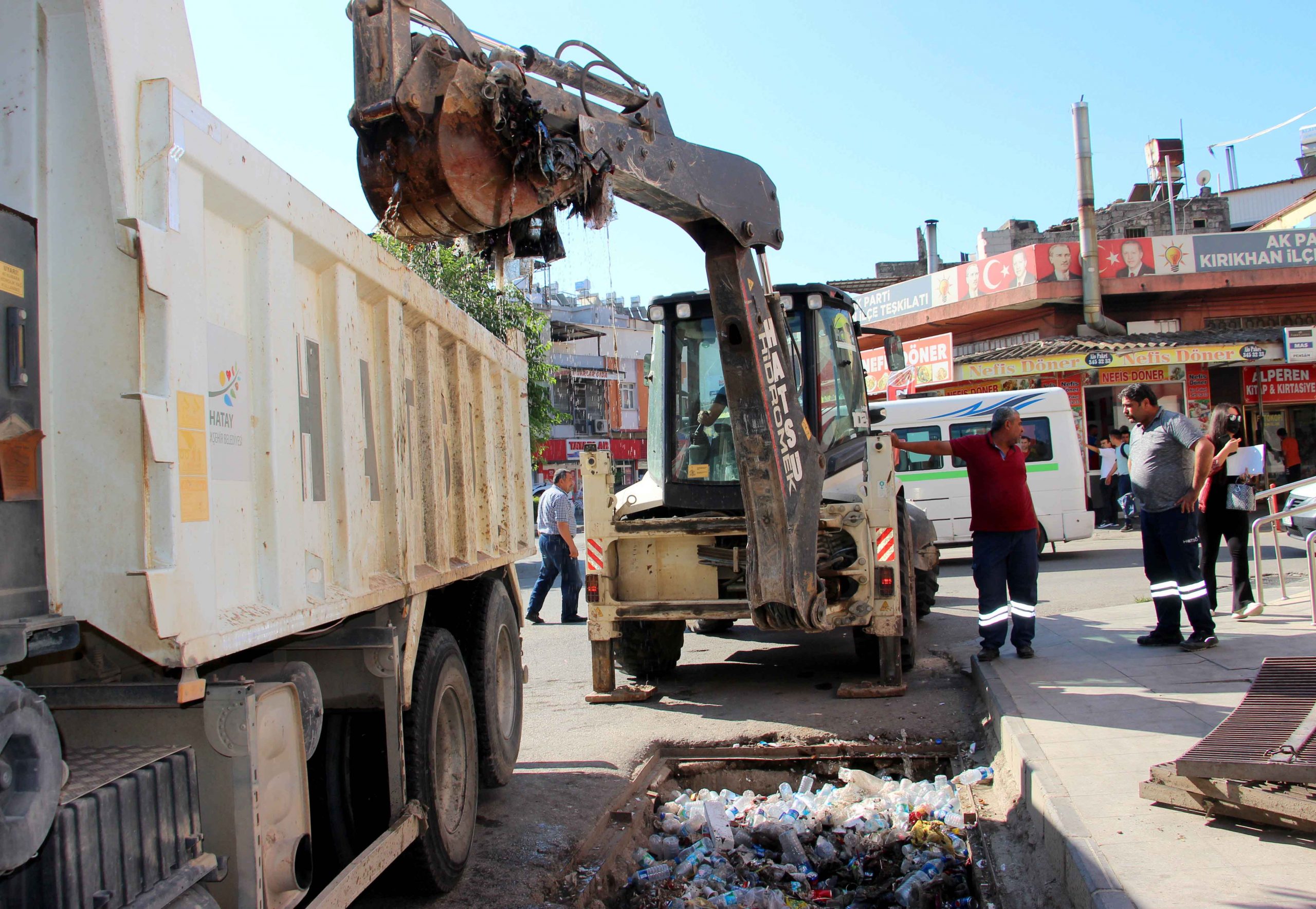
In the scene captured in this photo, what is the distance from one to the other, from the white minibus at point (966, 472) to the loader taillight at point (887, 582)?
7401mm

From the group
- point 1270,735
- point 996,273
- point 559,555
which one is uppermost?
point 996,273

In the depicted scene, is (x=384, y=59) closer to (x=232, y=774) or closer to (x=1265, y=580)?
(x=232, y=774)

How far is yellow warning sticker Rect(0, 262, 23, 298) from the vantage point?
2133mm

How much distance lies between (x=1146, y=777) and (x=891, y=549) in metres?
2.63

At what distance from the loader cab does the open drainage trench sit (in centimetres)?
204

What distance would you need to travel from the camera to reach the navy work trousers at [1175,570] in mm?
6777

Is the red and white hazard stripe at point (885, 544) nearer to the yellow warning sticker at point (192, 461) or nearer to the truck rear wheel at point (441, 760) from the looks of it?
the truck rear wheel at point (441, 760)

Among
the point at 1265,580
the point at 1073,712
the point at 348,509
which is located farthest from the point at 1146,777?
the point at 1265,580

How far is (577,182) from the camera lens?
12.2ft

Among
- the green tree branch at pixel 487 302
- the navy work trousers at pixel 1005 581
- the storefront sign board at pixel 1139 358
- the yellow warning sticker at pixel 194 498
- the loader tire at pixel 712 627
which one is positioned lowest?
the loader tire at pixel 712 627

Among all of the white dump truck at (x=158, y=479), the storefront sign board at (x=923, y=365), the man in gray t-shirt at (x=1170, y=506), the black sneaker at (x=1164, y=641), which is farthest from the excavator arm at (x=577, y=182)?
the storefront sign board at (x=923, y=365)

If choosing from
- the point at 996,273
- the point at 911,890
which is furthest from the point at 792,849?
the point at 996,273

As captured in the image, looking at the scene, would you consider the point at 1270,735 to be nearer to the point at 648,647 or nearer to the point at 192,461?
the point at 192,461

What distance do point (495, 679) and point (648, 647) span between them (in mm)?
2809
